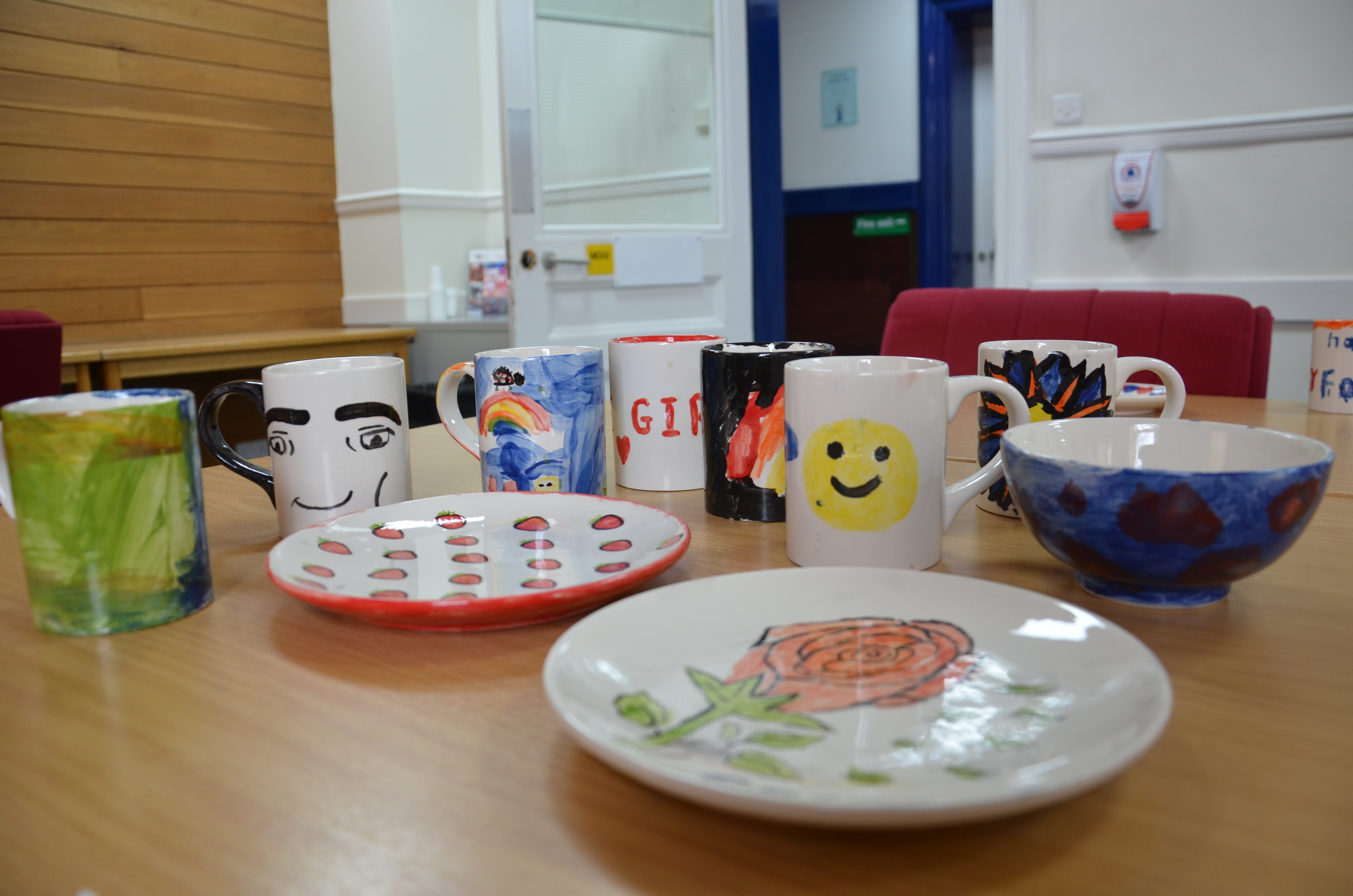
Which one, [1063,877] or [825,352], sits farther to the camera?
[825,352]

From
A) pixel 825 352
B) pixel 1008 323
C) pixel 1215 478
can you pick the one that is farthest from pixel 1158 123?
pixel 1215 478

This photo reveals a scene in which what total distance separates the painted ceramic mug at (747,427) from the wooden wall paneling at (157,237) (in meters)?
2.71

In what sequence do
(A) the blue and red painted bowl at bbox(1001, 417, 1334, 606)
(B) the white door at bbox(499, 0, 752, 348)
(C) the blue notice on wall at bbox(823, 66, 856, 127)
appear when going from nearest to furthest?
(A) the blue and red painted bowl at bbox(1001, 417, 1334, 606) → (B) the white door at bbox(499, 0, 752, 348) → (C) the blue notice on wall at bbox(823, 66, 856, 127)

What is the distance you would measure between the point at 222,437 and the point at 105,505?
0.19m

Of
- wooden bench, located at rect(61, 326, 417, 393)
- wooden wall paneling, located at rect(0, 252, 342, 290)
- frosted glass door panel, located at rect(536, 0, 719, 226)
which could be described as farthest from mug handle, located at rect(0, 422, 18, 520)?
wooden wall paneling, located at rect(0, 252, 342, 290)

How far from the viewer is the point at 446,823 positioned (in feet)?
1.00

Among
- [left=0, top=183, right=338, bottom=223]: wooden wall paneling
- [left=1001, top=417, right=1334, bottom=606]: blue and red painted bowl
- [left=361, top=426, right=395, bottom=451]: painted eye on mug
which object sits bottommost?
[left=1001, top=417, right=1334, bottom=606]: blue and red painted bowl

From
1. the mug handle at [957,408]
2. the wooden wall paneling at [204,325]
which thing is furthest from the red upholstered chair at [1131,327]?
the wooden wall paneling at [204,325]

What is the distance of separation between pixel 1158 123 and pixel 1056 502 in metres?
2.37

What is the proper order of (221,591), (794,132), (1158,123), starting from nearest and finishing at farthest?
1. (221,591)
2. (1158,123)
3. (794,132)

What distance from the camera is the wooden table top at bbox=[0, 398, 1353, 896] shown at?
0.91 ft

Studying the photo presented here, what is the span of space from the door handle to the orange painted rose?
225 centimetres

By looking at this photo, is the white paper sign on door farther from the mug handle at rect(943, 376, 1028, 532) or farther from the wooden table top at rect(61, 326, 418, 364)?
the mug handle at rect(943, 376, 1028, 532)

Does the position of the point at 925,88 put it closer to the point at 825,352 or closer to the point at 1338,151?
the point at 1338,151
